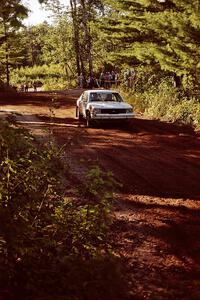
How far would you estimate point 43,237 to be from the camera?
505cm

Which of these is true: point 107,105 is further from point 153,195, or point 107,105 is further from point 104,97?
point 153,195

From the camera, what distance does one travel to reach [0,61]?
4609cm

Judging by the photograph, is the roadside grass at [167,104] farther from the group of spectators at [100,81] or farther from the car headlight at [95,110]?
the group of spectators at [100,81]

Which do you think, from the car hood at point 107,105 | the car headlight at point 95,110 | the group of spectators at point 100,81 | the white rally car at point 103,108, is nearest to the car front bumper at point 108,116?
the white rally car at point 103,108

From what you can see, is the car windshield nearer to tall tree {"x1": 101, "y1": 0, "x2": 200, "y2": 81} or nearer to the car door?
the car door

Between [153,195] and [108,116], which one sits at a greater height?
[108,116]

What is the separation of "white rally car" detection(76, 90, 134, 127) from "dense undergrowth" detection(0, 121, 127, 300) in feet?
35.0

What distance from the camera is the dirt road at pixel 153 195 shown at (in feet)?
19.6

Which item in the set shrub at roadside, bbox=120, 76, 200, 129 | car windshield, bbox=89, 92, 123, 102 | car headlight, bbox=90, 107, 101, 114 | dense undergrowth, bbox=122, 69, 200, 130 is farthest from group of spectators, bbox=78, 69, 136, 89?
car headlight, bbox=90, 107, 101, 114

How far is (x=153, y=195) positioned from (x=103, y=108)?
25.4 feet

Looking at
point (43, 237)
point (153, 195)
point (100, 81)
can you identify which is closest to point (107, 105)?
point (153, 195)

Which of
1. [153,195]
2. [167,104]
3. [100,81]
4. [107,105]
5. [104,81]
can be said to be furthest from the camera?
[104,81]

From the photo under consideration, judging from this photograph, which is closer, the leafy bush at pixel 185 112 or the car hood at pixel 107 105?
the car hood at pixel 107 105

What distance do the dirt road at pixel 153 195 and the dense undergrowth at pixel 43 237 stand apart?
0.63m
